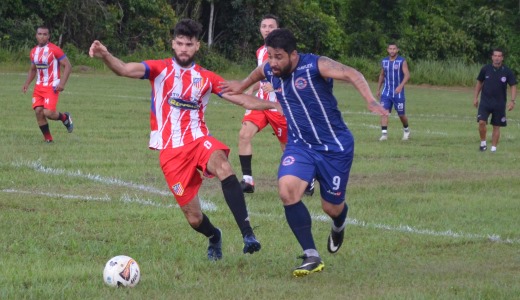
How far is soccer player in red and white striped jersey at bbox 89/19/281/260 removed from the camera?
7613 millimetres

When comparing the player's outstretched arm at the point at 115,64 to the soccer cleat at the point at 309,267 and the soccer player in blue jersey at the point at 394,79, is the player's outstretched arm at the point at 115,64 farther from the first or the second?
the soccer player in blue jersey at the point at 394,79

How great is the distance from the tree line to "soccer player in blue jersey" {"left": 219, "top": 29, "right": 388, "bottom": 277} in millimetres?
33186

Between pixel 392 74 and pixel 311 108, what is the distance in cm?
1336

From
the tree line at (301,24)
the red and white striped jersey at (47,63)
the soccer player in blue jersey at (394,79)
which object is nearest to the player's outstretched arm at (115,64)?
the red and white striped jersey at (47,63)

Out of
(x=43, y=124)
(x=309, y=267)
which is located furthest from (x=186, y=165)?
(x=43, y=124)

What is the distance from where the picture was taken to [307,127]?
7.54 meters

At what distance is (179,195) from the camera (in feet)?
25.2

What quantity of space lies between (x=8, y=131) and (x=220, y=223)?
9377mm

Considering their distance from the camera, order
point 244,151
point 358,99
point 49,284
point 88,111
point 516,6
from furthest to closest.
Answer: point 516,6, point 358,99, point 88,111, point 244,151, point 49,284

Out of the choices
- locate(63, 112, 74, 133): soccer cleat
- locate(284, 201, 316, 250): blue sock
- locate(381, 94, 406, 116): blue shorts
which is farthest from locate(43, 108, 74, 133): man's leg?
locate(284, 201, 316, 250): blue sock

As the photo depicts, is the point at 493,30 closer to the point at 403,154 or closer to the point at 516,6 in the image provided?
the point at 516,6

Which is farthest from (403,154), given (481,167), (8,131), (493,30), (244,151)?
(493,30)

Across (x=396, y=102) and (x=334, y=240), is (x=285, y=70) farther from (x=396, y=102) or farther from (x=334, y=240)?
(x=396, y=102)

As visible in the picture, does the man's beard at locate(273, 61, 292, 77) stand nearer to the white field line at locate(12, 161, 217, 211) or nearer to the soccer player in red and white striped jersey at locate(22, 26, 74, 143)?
the white field line at locate(12, 161, 217, 211)
